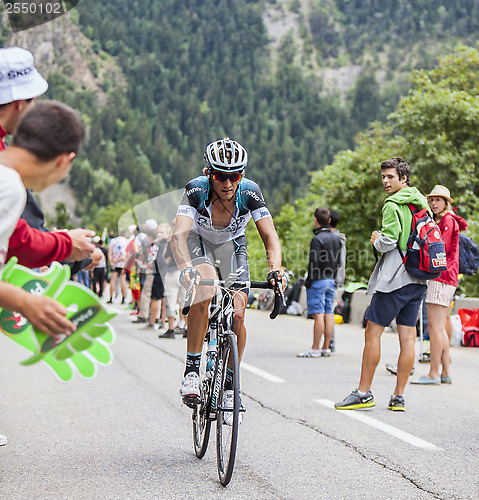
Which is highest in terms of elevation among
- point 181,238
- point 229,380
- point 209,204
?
point 209,204

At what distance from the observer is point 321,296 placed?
1125cm

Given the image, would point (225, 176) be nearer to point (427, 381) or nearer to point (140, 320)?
point (427, 381)

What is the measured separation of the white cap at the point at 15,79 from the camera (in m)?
2.88

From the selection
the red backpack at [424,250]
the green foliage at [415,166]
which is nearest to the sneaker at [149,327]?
the red backpack at [424,250]

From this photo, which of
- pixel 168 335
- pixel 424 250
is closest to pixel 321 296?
pixel 168 335

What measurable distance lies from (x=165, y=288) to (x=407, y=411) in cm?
842

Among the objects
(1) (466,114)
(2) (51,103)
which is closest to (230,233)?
(2) (51,103)

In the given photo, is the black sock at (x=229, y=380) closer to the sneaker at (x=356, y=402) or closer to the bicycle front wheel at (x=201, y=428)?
the bicycle front wheel at (x=201, y=428)

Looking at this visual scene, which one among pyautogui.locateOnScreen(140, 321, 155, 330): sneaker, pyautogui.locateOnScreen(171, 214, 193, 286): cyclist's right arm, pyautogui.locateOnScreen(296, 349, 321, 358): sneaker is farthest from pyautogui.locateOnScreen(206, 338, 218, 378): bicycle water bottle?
pyautogui.locateOnScreen(140, 321, 155, 330): sneaker

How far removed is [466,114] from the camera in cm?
3047

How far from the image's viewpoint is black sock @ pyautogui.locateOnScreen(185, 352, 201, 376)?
17.4 ft

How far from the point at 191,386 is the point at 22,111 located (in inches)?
106

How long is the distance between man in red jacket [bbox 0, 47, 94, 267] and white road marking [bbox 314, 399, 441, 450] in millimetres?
3613

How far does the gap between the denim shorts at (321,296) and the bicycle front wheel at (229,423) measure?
6.31 metres
